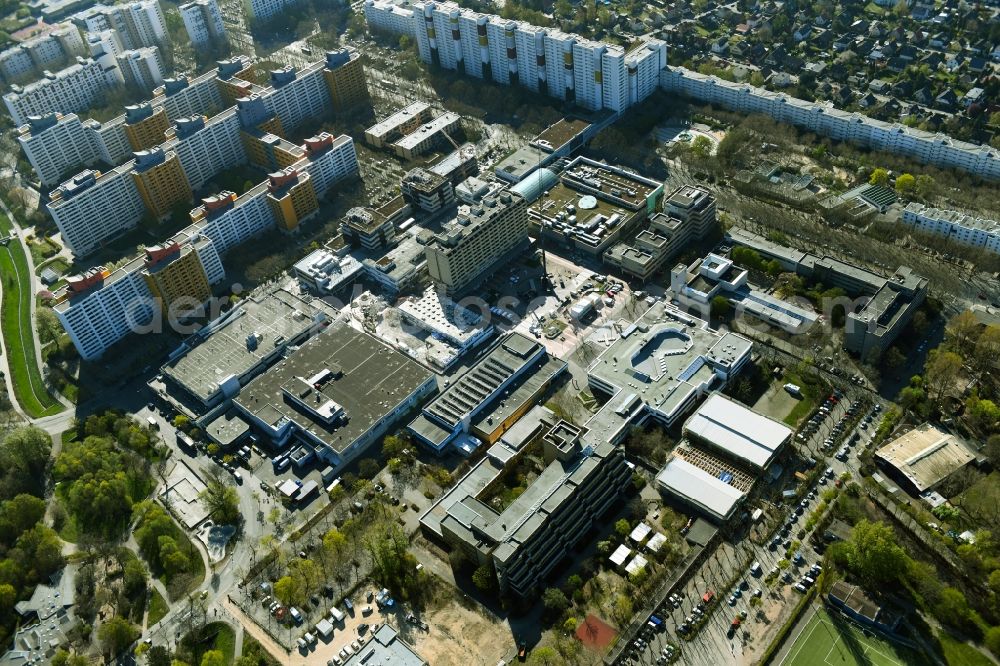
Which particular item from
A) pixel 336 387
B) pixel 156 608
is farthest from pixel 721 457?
pixel 156 608

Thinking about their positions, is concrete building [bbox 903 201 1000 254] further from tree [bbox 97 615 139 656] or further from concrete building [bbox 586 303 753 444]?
tree [bbox 97 615 139 656]

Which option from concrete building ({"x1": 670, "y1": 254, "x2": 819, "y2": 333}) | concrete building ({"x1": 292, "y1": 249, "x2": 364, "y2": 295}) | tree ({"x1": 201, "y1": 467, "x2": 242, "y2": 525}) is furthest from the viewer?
concrete building ({"x1": 292, "y1": 249, "x2": 364, "y2": 295})

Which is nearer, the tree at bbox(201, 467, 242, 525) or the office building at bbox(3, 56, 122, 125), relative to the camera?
the tree at bbox(201, 467, 242, 525)

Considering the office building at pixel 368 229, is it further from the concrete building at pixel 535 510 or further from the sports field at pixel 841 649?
the sports field at pixel 841 649

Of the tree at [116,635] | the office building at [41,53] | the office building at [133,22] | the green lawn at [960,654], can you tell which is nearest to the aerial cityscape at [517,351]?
the green lawn at [960,654]

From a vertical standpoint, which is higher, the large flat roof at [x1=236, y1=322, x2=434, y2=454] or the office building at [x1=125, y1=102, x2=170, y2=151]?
the office building at [x1=125, y1=102, x2=170, y2=151]

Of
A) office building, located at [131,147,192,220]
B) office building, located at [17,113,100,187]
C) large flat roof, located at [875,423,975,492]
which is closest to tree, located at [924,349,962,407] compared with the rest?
large flat roof, located at [875,423,975,492]

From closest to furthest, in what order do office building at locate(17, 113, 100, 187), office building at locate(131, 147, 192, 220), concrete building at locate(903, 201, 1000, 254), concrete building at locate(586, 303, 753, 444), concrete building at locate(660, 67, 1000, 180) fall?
concrete building at locate(586, 303, 753, 444)
concrete building at locate(903, 201, 1000, 254)
concrete building at locate(660, 67, 1000, 180)
office building at locate(131, 147, 192, 220)
office building at locate(17, 113, 100, 187)
